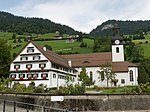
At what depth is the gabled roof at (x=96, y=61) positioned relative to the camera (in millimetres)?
71469

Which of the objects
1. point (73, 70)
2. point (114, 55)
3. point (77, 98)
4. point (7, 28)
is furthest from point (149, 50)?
point (7, 28)

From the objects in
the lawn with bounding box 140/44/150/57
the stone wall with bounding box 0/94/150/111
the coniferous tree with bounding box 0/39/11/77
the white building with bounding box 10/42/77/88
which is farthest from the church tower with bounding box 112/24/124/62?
the stone wall with bounding box 0/94/150/111

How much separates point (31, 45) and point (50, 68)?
801 centimetres

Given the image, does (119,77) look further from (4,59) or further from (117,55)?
(4,59)

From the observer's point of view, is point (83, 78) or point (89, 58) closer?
point (83, 78)

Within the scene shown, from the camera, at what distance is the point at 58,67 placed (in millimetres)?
62906

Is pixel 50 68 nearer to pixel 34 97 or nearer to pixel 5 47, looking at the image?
pixel 5 47

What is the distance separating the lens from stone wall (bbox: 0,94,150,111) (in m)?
28.2

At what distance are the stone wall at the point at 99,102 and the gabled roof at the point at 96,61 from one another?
136 ft

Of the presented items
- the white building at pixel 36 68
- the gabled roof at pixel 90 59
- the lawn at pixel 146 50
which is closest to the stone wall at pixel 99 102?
the white building at pixel 36 68

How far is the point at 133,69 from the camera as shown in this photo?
70812 millimetres

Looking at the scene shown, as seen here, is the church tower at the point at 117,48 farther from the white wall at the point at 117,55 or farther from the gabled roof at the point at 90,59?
the gabled roof at the point at 90,59

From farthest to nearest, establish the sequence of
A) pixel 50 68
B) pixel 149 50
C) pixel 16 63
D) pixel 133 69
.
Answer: pixel 149 50, pixel 133 69, pixel 16 63, pixel 50 68

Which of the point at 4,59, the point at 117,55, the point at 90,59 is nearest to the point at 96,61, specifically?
the point at 90,59
